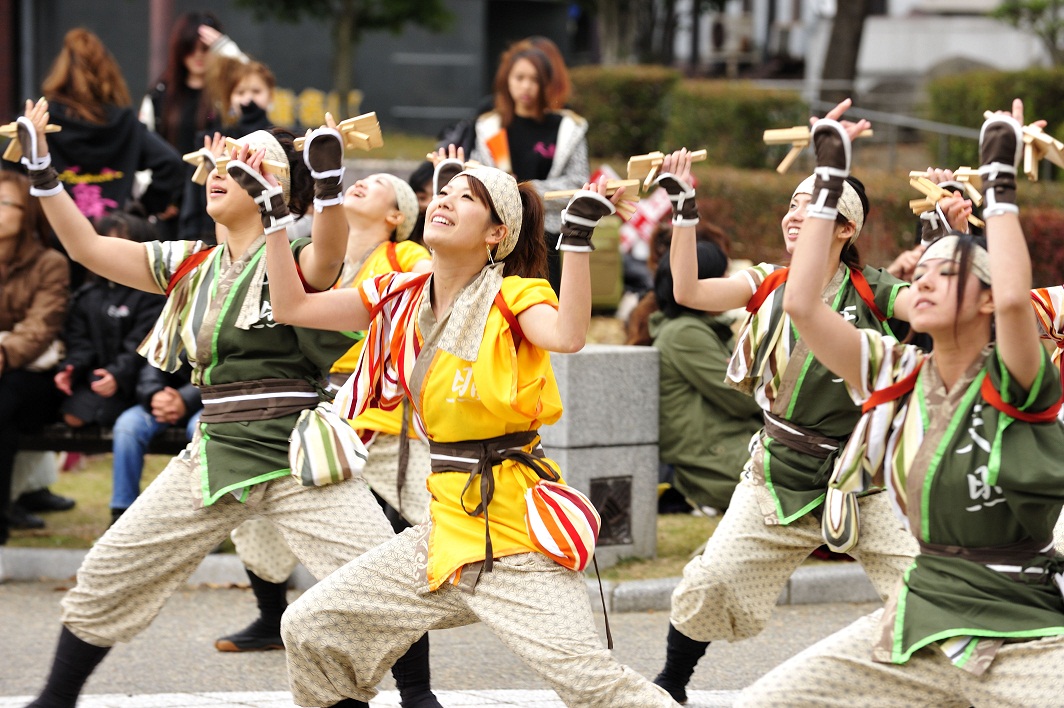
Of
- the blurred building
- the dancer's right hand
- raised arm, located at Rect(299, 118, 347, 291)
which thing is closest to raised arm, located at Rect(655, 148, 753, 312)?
raised arm, located at Rect(299, 118, 347, 291)

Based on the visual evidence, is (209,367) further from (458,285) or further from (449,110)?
(449,110)

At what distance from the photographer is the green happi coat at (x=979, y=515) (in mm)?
3365

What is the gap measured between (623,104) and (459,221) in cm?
1336

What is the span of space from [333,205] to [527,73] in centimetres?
359

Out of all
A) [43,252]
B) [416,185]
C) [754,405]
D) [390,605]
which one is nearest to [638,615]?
[754,405]

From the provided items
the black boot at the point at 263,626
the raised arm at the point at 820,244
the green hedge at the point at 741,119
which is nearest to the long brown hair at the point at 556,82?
the black boot at the point at 263,626

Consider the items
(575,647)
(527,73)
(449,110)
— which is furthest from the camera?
(449,110)

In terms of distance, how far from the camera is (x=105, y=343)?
720cm

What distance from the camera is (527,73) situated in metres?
7.72

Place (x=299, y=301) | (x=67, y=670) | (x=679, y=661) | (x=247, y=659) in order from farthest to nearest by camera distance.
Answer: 1. (x=247, y=659)
2. (x=679, y=661)
3. (x=67, y=670)
4. (x=299, y=301)

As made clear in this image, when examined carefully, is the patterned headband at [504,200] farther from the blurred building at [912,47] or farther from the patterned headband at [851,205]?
the blurred building at [912,47]

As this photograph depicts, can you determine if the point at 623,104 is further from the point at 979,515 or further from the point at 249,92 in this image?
the point at 979,515

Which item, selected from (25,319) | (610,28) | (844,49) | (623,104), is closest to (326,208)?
(25,319)

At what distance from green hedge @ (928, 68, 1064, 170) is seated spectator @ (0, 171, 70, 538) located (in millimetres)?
9831
